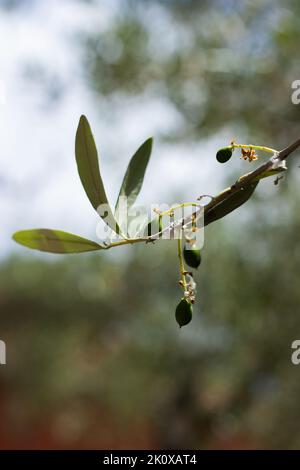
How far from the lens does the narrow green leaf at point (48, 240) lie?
52 cm

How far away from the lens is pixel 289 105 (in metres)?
2.94

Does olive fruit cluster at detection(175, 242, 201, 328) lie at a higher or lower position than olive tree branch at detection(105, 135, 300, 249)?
lower

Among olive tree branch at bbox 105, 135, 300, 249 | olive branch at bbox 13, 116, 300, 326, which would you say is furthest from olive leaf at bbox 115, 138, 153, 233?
olive tree branch at bbox 105, 135, 300, 249

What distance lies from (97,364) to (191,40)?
4.98 m

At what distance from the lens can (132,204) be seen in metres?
0.61

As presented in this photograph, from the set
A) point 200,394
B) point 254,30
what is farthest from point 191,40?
point 200,394

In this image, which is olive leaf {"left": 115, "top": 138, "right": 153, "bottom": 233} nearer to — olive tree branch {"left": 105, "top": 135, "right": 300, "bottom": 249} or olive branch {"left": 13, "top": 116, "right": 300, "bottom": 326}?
olive branch {"left": 13, "top": 116, "right": 300, "bottom": 326}

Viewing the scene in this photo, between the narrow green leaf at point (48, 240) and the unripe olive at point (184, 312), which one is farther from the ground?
the narrow green leaf at point (48, 240)

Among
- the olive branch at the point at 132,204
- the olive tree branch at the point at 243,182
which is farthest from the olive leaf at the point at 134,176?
the olive tree branch at the point at 243,182

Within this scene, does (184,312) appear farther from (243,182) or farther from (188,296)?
(243,182)

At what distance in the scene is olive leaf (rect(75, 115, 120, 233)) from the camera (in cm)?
57

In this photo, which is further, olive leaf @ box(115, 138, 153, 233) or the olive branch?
olive leaf @ box(115, 138, 153, 233)

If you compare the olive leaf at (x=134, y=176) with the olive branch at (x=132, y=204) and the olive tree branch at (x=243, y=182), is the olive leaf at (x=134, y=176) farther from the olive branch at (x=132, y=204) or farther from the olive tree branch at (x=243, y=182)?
the olive tree branch at (x=243, y=182)

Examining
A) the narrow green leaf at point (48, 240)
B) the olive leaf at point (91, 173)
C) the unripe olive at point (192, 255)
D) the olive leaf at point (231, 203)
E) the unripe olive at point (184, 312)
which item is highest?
the olive leaf at point (91, 173)
